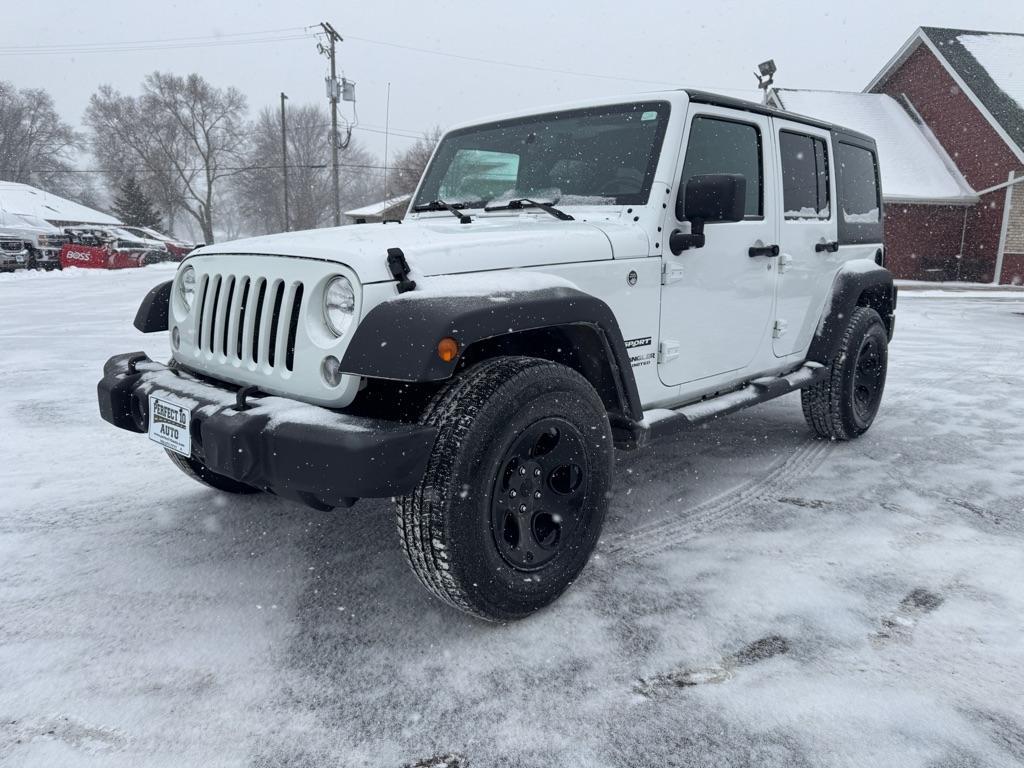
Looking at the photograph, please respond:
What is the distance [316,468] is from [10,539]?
195 cm

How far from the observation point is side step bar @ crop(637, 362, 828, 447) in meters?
3.03

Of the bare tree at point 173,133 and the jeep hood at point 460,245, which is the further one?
the bare tree at point 173,133

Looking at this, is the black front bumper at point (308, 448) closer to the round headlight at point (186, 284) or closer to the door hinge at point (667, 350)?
the round headlight at point (186, 284)

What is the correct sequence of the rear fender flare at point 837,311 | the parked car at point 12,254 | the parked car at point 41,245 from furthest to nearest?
the parked car at point 41,245
the parked car at point 12,254
the rear fender flare at point 837,311

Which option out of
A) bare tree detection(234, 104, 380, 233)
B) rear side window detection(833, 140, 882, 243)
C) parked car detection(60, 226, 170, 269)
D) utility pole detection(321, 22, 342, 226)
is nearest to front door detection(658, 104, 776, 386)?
rear side window detection(833, 140, 882, 243)

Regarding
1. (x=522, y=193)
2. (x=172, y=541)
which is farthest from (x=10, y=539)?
(x=522, y=193)

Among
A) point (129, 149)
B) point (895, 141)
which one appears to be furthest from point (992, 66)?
point (129, 149)

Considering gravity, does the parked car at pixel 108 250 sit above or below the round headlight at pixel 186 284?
above

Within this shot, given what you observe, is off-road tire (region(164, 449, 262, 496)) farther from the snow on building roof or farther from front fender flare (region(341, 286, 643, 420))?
the snow on building roof

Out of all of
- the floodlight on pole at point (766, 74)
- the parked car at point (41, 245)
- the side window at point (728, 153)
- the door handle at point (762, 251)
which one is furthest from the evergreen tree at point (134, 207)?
the door handle at point (762, 251)

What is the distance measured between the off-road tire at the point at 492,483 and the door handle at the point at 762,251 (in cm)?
147

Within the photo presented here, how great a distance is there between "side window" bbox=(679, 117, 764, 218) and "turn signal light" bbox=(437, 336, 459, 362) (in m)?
1.52

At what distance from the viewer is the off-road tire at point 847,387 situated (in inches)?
177

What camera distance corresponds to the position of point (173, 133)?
2194 inches
